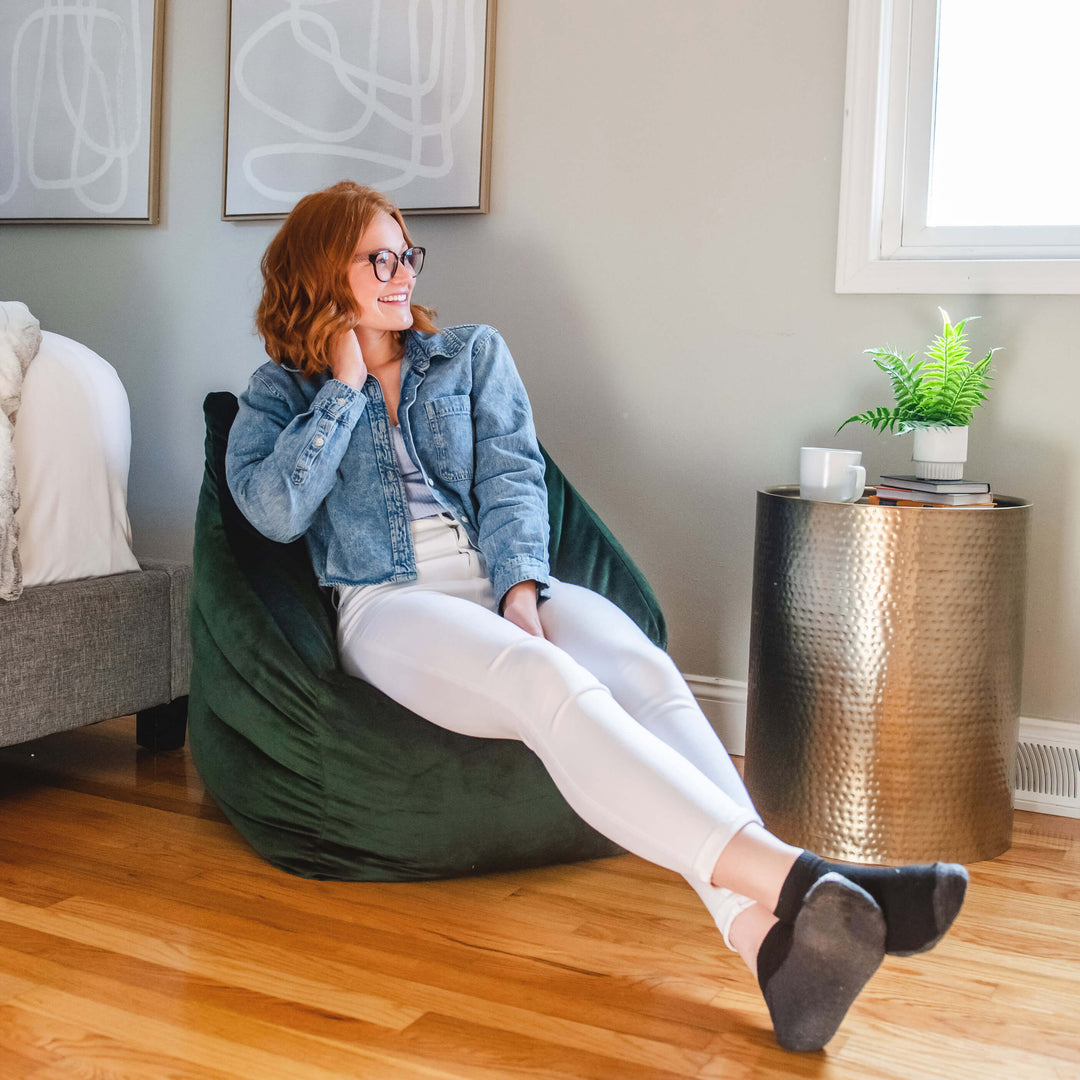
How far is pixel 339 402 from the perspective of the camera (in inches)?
71.0

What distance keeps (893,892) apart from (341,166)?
79.9 inches

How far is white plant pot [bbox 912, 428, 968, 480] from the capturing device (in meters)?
1.95

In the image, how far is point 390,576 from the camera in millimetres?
1807

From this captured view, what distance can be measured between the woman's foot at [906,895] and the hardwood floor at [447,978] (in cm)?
18

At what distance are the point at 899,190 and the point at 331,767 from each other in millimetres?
1477

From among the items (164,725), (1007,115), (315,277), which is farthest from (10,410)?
(1007,115)

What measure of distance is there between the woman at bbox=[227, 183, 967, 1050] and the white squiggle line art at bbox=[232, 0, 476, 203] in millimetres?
652

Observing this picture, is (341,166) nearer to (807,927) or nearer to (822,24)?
(822,24)

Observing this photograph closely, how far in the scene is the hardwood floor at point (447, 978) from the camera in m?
1.27

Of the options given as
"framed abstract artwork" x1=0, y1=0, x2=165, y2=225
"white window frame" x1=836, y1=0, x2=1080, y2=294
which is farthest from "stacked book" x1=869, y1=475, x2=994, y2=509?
"framed abstract artwork" x1=0, y1=0, x2=165, y2=225

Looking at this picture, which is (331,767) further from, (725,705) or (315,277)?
(725,705)

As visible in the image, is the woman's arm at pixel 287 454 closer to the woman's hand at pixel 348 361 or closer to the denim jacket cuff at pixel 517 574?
the woman's hand at pixel 348 361

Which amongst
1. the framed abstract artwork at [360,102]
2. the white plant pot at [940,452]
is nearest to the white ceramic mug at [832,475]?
the white plant pot at [940,452]

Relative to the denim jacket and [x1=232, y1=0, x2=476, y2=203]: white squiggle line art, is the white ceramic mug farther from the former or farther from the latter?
[x1=232, y1=0, x2=476, y2=203]: white squiggle line art
